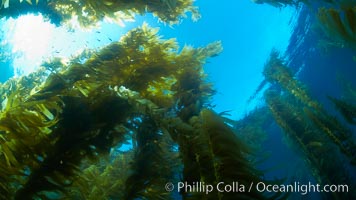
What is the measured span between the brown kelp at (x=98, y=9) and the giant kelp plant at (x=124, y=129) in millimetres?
259

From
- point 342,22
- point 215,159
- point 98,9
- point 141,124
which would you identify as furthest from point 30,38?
point 215,159

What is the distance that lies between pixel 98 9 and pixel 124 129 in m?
2.02

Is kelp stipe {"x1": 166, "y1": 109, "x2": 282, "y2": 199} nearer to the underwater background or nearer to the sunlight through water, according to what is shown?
the underwater background

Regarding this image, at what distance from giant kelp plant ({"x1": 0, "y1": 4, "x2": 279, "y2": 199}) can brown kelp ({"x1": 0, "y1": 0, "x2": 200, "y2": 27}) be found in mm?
259

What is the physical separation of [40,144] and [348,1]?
2971 mm

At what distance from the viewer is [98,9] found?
3910mm

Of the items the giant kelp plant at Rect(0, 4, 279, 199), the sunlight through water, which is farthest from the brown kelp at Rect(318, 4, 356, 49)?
the sunlight through water

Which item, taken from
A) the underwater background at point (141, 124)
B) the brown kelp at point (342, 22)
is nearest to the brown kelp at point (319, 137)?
the underwater background at point (141, 124)

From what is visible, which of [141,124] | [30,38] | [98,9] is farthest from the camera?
[30,38]

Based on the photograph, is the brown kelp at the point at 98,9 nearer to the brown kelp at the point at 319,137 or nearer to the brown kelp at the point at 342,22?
the brown kelp at the point at 342,22

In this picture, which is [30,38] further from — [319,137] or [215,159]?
[215,159]

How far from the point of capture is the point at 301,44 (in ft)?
61.0

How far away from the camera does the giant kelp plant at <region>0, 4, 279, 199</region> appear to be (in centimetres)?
181

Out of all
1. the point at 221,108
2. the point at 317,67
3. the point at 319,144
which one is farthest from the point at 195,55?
the point at 221,108
